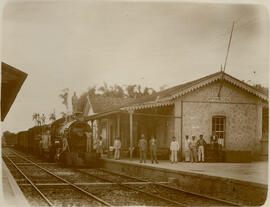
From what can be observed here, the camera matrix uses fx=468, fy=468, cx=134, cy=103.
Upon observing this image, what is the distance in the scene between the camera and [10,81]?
10.7 m

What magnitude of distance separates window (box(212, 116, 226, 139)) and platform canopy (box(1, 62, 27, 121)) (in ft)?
28.8

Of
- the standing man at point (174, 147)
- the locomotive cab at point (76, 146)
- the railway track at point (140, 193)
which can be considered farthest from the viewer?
the locomotive cab at point (76, 146)

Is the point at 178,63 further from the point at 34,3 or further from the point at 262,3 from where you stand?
the point at 34,3

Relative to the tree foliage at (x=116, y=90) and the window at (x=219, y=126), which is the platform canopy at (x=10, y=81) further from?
the window at (x=219, y=126)

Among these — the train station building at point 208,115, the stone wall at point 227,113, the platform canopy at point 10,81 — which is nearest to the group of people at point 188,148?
the train station building at point 208,115

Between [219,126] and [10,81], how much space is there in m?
10.2

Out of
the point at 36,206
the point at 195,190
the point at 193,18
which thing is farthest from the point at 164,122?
the point at 36,206

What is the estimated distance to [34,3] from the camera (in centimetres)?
997

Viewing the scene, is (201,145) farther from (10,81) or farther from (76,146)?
(10,81)

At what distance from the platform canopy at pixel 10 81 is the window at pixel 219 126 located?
28.8 feet

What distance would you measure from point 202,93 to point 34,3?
986 cm

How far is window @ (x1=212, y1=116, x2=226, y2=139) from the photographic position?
18594 mm

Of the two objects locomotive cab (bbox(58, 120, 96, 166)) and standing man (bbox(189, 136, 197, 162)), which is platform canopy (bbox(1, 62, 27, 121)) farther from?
standing man (bbox(189, 136, 197, 162))

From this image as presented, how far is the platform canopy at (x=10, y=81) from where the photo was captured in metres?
10.0
